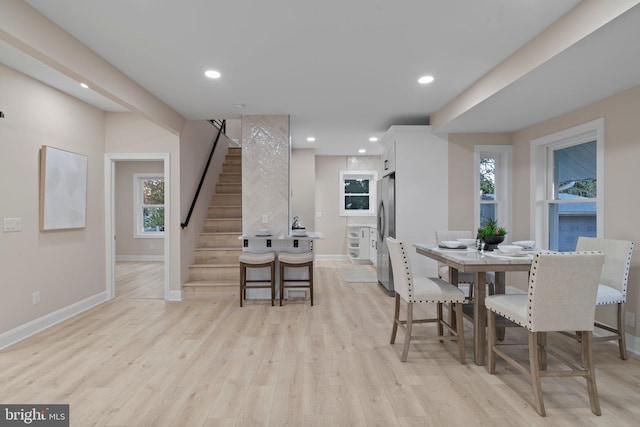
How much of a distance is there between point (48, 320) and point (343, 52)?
3.89m

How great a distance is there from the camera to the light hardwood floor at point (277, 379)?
1.96 m

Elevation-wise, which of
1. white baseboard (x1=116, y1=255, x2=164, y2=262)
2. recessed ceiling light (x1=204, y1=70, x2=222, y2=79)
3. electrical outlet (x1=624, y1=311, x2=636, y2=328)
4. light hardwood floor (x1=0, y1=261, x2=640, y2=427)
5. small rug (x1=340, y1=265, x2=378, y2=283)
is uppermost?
recessed ceiling light (x1=204, y1=70, x2=222, y2=79)

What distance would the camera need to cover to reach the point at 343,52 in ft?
9.08

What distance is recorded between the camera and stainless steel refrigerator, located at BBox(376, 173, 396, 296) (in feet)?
15.6

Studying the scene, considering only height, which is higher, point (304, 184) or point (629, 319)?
point (304, 184)

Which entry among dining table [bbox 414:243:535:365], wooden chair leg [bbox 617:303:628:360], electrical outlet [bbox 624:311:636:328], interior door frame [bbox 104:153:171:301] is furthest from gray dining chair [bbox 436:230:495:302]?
interior door frame [bbox 104:153:171:301]

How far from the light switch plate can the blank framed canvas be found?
23cm

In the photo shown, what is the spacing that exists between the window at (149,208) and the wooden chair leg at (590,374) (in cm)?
776

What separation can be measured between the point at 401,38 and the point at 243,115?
2.61 m

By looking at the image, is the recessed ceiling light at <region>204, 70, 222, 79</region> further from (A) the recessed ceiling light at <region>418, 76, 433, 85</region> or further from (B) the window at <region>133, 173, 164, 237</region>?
(B) the window at <region>133, 173, 164, 237</region>

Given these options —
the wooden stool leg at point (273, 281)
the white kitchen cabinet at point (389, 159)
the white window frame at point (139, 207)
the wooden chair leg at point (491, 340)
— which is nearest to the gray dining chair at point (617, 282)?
the wooden chair leg at point (491, 340)

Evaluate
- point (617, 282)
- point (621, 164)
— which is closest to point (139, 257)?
point (617, 282)

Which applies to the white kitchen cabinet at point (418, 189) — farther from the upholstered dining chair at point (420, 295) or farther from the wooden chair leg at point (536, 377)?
the wooden chair leg at point (536, 377)

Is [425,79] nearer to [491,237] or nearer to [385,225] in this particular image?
[491,237]
